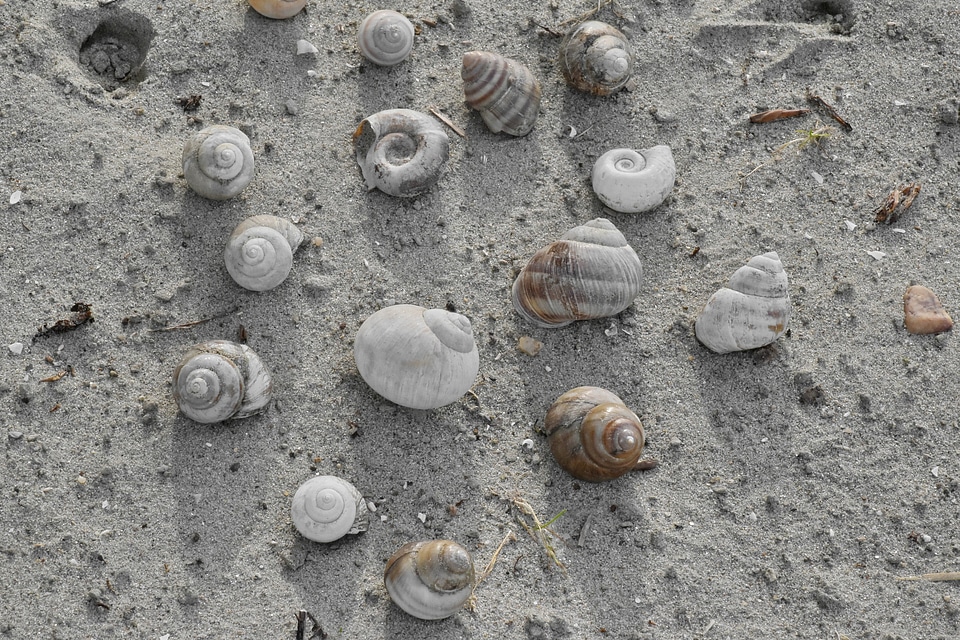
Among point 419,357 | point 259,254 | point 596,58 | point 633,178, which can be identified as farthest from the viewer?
point 596,58

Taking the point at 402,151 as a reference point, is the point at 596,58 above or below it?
above

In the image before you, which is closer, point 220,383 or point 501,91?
point 220,383

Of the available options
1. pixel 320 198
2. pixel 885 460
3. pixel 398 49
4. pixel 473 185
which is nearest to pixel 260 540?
pixel 320 198

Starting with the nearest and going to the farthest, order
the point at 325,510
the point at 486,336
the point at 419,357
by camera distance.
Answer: the point at 325,510
the point at 419,357
the point at 486,336

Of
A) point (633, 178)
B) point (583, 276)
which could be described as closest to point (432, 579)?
point (583, 276)

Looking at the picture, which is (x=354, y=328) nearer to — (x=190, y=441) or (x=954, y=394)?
(x=190, y=441)

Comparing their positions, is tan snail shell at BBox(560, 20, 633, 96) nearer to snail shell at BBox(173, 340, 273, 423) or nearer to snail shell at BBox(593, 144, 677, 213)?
snail shell at BBox(593, 144, 677, 213)

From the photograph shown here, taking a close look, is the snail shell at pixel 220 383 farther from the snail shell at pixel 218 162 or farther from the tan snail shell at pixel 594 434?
the tan snail shell at pixel 594 434

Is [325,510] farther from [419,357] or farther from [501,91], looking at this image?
[501,91]
